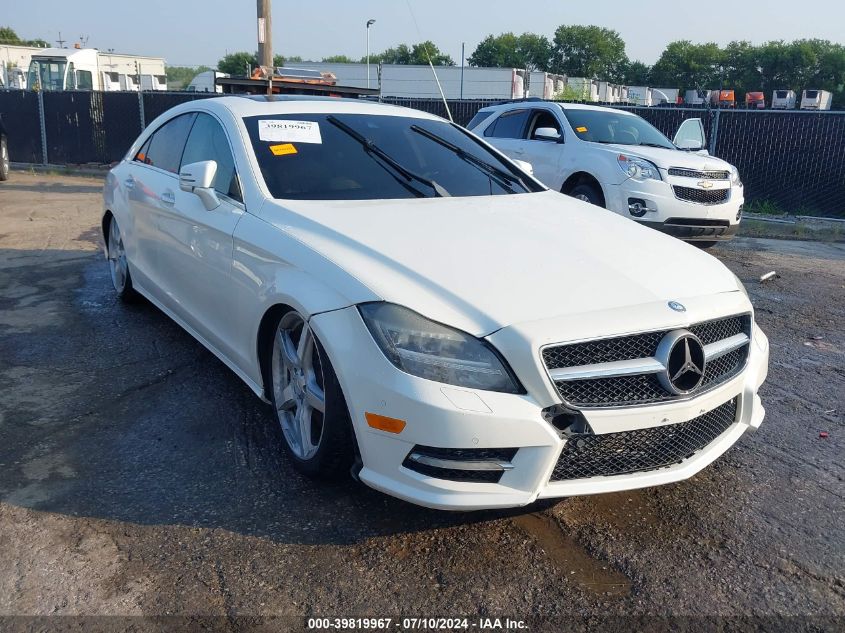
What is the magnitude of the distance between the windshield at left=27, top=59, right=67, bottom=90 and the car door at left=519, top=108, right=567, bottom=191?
21401 mm

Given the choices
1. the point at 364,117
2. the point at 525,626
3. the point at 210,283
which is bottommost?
the point at 525,626

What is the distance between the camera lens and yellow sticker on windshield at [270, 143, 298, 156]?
4.07 m

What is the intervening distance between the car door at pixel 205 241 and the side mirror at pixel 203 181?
0.04 meters

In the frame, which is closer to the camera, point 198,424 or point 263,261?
point 263,261

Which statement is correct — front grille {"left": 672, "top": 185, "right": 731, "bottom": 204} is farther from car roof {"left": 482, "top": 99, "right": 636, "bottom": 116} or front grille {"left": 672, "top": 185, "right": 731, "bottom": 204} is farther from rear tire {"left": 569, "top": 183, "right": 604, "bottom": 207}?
car roof {"left": 482, "top": 99, "right": 636, "bottom": 116}

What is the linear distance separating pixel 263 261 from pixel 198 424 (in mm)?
1052

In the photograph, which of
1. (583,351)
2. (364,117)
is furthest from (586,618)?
(364,117)

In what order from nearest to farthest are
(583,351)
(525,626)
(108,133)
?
(525,626) → (583,351) → (108,133)

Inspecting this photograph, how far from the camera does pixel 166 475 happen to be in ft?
11.3

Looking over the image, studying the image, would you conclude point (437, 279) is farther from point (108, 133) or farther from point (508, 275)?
point (108, 133)

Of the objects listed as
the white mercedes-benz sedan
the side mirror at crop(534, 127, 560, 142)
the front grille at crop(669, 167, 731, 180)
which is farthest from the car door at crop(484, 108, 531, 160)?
the white mercedes-benz sedan

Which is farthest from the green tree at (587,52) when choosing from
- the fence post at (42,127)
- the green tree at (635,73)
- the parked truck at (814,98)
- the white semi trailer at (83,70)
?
the fence post at (42,127)

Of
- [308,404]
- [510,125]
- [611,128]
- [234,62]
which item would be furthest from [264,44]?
[234,62]

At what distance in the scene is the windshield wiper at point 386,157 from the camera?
4.22 m
